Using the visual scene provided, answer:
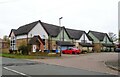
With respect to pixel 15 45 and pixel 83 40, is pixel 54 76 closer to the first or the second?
pixel 15 45

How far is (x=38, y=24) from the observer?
178 feet

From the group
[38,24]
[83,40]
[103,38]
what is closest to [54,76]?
[38,24]

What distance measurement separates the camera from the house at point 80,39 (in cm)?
6216

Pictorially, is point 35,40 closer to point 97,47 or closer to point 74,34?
point 74,34

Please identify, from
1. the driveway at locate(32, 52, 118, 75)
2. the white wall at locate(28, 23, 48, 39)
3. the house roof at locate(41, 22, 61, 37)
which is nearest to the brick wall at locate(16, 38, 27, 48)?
the white wall at locate(28, 23, 48, 39)

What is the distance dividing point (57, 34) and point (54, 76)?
44.8 meters

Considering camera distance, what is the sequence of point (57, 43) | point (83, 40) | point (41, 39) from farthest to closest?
point (83, 40) → point (57, 43) → point (41, 39)

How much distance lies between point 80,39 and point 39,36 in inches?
675

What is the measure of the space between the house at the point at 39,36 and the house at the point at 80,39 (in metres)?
4.98

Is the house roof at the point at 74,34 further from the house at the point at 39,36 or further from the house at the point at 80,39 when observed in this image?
the house at the point at 39,36

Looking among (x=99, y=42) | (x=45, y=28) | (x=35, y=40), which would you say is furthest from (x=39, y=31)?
(x=99, y=42)

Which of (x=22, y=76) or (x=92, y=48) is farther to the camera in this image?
(x=92, y=48)

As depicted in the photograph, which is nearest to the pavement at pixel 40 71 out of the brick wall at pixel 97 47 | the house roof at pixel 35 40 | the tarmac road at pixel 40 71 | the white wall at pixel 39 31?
the tarmac road at pixel 40 71

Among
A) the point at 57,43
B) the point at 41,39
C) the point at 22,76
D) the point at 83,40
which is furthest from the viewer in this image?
the point at 83,40
